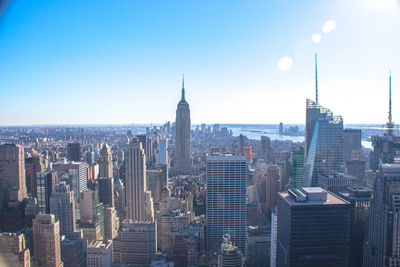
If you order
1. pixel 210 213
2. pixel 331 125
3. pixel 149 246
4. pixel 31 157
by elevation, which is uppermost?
pixel 331 125

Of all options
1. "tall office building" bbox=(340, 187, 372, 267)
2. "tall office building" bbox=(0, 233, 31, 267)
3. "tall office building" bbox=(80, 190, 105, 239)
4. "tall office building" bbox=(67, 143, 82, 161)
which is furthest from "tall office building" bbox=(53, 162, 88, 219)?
"tall office building" bbox=(340, 187, 372, 267)

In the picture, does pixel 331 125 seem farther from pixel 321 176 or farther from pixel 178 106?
pixel 178 106

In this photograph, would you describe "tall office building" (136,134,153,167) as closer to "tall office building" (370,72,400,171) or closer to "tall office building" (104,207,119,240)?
"tall office building" (104,207,119,240)

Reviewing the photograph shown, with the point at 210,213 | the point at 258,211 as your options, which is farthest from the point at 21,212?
the point at 258,211

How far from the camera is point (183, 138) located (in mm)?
19547

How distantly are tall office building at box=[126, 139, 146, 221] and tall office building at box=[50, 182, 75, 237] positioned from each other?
7.59ft

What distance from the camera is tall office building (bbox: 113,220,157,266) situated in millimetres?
6941

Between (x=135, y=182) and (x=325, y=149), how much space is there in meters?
5.91

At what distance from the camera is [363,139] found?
527 inches

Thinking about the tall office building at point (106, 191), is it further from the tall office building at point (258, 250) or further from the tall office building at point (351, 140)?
the tall office building at point (351, 140)

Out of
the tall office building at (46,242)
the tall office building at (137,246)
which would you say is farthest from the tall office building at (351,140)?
the tall office building at (46,242)

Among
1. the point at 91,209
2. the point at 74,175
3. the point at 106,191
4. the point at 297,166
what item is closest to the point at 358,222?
the point at 297,166

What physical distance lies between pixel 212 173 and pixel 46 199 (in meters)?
4.22

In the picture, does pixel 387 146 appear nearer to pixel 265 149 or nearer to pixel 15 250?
pixel 265 149
